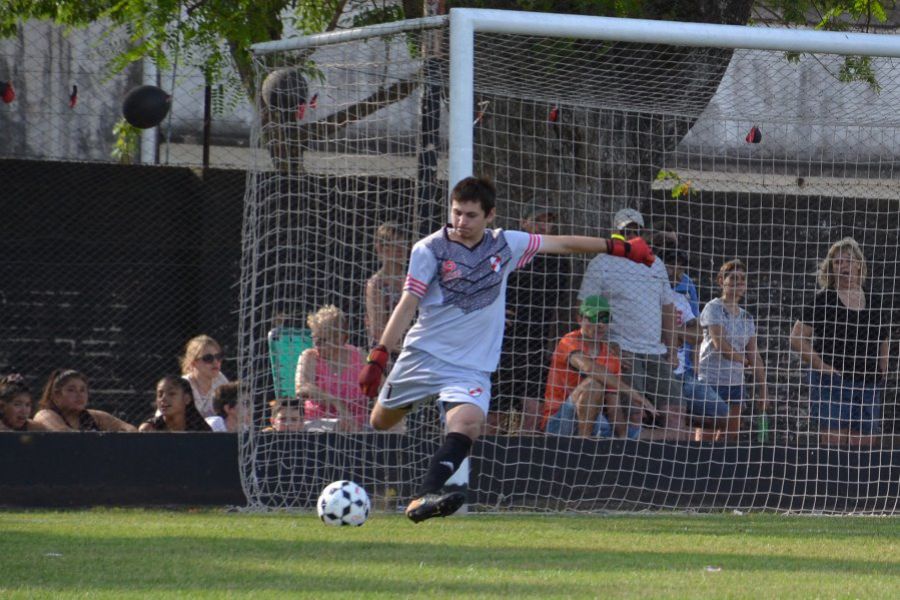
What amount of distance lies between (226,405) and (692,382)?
3.31 metres

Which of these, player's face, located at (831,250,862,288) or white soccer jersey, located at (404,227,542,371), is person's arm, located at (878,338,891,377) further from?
white soccer jersey, located at (404,227,542,371)

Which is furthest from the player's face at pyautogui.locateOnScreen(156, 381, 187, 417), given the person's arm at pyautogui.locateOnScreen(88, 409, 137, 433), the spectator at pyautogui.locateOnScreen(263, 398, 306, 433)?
the spectator at pyautogui.locateOnScreen(263, 398, 306, 433)

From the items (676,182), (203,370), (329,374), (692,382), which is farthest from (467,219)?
(676,182)

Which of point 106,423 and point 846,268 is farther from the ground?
point 846,268

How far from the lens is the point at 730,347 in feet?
32.2

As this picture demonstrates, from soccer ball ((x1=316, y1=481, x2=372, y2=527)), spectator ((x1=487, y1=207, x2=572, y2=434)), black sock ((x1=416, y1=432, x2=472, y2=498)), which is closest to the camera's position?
black sock ((x1=416, y1=432, x2=472, y2=498))

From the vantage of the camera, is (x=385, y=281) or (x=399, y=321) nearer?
(x=399, y=321)

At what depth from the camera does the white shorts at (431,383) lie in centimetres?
696

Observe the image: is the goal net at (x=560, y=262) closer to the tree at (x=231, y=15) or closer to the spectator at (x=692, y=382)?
the spectator at (x=692, y=382)

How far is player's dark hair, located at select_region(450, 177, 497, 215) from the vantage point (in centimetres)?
698

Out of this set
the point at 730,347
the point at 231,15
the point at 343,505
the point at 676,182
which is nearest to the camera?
the point at 343,505

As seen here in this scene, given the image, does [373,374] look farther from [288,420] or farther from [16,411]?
[16,411]

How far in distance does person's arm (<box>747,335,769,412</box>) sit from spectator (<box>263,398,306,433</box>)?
3185 millimetres

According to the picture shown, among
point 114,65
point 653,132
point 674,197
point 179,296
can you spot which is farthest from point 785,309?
point 114,65
